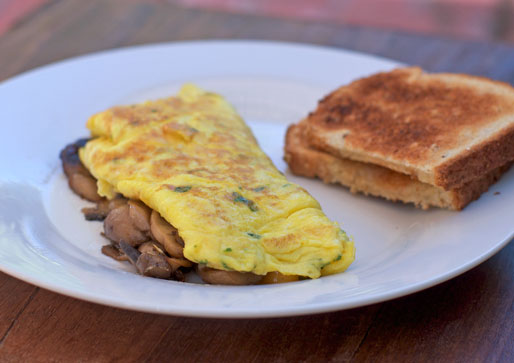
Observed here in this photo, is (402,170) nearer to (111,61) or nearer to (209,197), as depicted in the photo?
(209,197)

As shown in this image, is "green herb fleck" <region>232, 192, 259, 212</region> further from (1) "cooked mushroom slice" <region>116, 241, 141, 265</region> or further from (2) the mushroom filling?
(1) "cooked mushroom slice" <region>116, 241, 141, 265</region>

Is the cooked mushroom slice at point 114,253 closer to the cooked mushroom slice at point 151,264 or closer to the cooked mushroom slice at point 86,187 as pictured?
the cooked mushroom slice at point 151,264

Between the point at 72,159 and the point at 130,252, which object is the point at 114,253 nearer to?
the point at 130,252

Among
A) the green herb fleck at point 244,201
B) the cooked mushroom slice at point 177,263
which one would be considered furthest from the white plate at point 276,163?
the green herb fleck at point 244,201

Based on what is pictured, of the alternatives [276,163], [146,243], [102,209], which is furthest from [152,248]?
[276,163]

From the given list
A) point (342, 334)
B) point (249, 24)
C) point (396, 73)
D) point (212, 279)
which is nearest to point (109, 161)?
point (212, 279)

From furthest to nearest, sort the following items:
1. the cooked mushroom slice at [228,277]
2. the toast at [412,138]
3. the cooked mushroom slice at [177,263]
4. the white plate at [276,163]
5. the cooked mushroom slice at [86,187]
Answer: the cooked mushroom slice at [86,187] → the toast at [412,138] → the cooked mushroom slice at [177,263] → the cooked mushroom slice at [228,277] → the white plate at [276,163]

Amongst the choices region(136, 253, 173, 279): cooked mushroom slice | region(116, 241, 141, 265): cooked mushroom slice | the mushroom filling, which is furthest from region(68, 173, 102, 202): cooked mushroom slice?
region(136, 253, 173, 279): cooked mushroom slice
